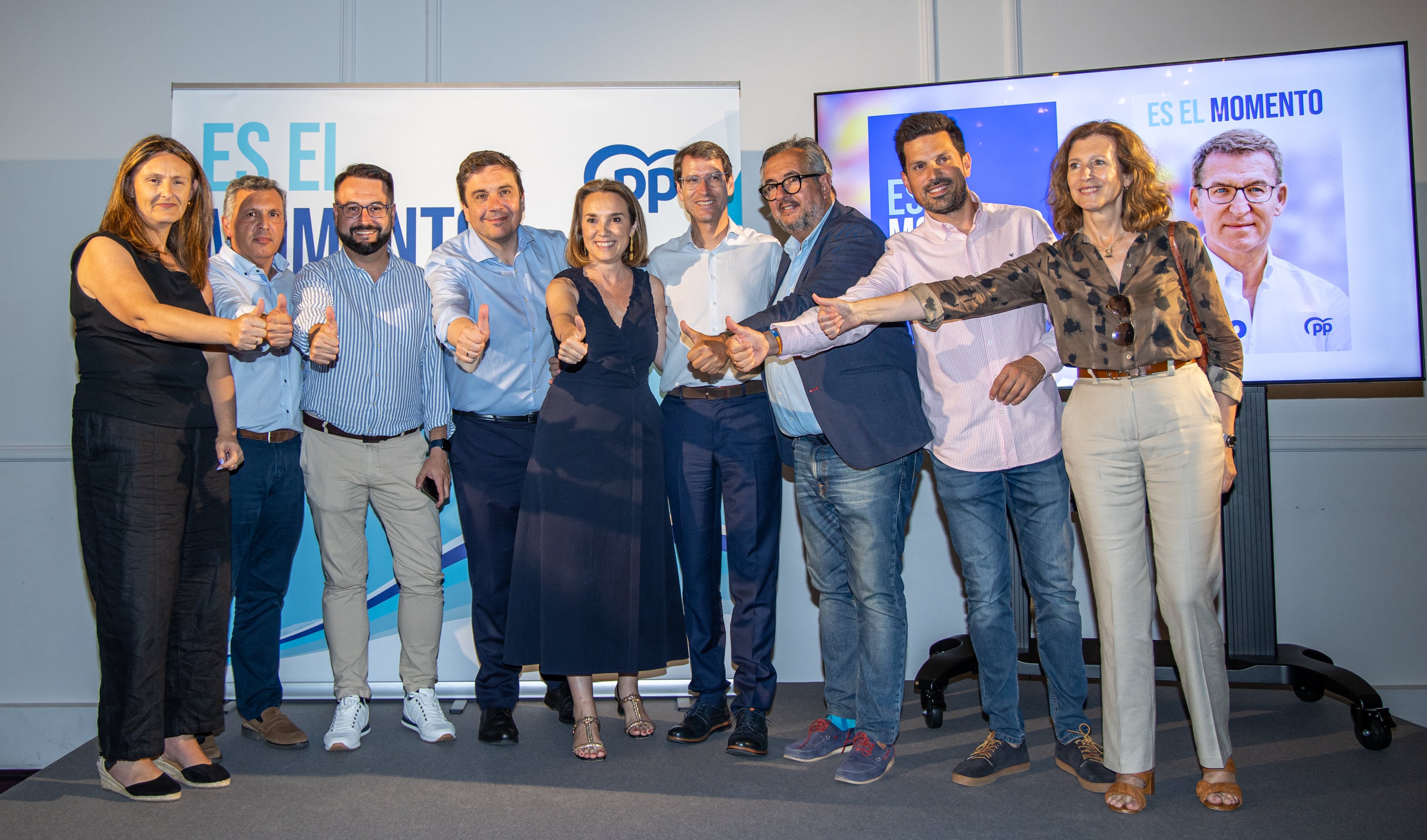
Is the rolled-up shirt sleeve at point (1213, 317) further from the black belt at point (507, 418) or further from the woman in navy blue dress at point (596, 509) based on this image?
the black belt at point (507, 418)

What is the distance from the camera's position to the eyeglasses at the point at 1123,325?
2.24m

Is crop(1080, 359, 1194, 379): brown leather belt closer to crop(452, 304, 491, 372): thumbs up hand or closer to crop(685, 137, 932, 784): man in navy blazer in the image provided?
crop(685, 137, 932, 784): man in navy blazer

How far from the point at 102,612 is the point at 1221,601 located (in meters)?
3.79

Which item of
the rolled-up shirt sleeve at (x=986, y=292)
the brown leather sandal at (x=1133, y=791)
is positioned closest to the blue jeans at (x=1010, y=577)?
the brown leather sandal at (x=1133, y=791)

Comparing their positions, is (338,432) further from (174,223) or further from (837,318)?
(837,318)

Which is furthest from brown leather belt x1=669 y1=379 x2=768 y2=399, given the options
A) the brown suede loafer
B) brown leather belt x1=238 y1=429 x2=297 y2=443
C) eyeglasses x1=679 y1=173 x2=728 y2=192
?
the brown suede loafer

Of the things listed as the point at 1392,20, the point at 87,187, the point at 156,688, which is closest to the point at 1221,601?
the point at 1392,20

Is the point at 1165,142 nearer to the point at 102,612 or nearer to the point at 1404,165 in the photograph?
the point at 1404,165

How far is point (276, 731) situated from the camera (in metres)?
2.89

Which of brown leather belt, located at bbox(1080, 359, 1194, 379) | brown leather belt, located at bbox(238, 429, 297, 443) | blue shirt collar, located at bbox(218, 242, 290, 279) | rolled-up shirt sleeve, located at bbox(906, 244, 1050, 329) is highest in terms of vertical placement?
blue shirt collar, located at bbox(218, 242, 290, 279)

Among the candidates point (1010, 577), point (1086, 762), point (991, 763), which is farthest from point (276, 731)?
point (1086, 762)

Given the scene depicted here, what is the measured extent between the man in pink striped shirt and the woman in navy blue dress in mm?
678

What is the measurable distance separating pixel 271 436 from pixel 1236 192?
3.65 metres

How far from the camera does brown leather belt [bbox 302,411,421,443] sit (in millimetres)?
2914
